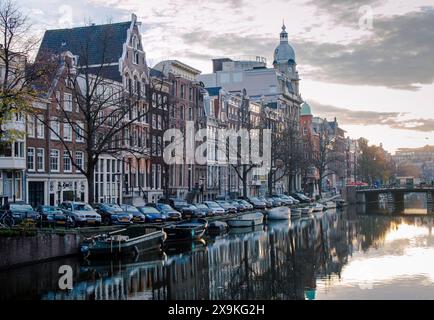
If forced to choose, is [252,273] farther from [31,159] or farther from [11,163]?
[31,159]

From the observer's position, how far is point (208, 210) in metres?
67.8

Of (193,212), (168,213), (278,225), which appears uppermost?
(168,213)

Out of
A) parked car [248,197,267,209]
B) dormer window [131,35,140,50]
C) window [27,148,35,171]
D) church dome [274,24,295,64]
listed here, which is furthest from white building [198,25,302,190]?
window [27,148,35,171]

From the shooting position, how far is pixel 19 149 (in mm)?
56844

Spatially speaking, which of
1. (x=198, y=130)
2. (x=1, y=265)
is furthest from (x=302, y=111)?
(x=1, y=265)

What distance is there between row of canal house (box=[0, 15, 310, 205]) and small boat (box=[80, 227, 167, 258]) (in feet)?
35.1

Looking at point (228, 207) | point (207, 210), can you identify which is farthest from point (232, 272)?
point (228, 207)

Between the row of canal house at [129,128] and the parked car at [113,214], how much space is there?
200 inches

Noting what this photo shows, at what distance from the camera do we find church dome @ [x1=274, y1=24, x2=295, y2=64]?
157m

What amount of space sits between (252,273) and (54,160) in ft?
105

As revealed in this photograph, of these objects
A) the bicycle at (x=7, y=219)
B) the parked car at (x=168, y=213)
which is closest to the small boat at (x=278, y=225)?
the parked car at (x=168, y=213)

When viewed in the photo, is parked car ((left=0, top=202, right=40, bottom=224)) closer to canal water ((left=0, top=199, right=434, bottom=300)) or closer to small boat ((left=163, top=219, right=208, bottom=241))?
canal water ((left=0, top=199, right=434, bottom=300))

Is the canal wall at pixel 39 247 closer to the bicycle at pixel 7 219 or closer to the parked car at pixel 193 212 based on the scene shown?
the bicycle at pixel 7 219
